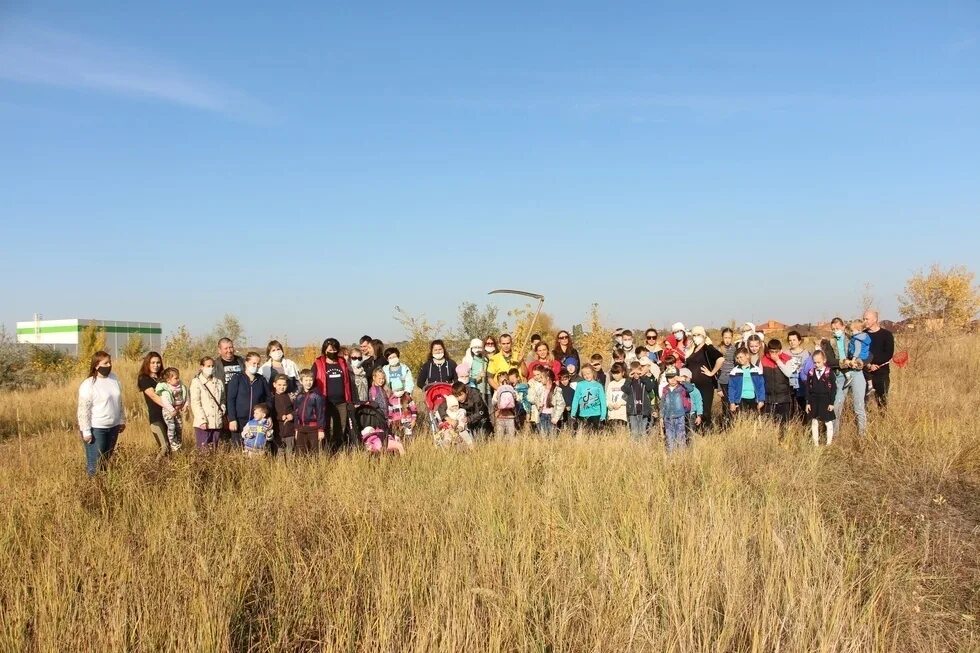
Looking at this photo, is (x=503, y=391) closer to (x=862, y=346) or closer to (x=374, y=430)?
(x=374, y=430)

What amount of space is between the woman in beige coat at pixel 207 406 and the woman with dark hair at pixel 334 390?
1.35 metres

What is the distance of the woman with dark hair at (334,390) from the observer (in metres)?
10.1

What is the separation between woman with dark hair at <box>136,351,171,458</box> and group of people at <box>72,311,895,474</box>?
0.02m

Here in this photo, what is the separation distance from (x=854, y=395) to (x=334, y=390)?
23.4 feet

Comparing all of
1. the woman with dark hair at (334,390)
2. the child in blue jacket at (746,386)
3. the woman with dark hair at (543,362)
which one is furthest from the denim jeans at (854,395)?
the woman with dark hair at (334,390)

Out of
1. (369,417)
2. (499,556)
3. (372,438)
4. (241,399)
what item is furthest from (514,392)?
(499,556)

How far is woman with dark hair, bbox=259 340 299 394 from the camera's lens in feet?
35.0

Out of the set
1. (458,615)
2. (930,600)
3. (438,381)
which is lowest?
(930,600)

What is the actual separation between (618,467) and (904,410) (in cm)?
572

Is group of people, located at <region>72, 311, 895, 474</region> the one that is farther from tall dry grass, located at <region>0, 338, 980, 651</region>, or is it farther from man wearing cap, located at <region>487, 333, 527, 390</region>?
tall dry grass, located at <region>0, 338, 980, 651</region>

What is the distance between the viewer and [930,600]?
177 inches

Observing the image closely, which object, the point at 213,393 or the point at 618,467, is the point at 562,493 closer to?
the point at 618,467

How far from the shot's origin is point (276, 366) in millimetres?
10961

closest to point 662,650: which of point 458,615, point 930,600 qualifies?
point 458,615
